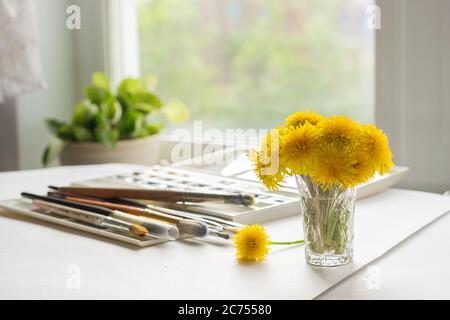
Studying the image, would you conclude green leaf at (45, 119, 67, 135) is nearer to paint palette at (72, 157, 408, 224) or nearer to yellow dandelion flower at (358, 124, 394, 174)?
paint palette at (72, 157, 408, 224)

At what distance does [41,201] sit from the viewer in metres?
0.77

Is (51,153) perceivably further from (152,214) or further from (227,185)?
(152,214)

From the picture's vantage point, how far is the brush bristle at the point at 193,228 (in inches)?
25.1

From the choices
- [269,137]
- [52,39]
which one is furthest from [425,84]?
[52,39]

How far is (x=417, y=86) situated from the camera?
1058 millimetres

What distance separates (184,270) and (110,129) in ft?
2.81

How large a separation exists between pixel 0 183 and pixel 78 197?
26cm

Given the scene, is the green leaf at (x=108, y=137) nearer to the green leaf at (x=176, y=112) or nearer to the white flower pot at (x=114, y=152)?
the white flower pot at (x=114, y=152)

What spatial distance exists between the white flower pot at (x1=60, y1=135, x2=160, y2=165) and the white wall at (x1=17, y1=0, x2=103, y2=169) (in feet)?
0.89

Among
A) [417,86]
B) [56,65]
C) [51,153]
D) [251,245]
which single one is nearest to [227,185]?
[251,245]

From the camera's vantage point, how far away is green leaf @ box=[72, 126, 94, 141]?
1.39 meters

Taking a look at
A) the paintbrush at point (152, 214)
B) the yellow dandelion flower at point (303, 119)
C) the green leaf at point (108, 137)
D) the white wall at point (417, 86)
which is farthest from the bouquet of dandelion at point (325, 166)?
the green leaf at point (108, 137)
